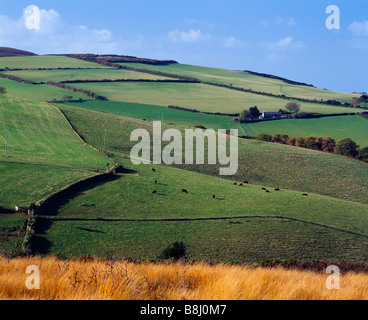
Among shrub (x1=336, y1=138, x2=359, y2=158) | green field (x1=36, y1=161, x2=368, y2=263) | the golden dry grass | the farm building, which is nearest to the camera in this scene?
the golden dry grass

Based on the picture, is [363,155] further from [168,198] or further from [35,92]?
[35,92]

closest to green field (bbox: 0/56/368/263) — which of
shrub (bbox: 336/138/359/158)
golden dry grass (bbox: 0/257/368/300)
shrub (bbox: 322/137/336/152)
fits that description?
shrub (bbox: 336/138/359/158)

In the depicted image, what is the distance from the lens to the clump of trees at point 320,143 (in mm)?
103500

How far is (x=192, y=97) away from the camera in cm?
16038

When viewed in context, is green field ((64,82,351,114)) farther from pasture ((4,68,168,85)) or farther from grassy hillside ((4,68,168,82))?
grassy hillside ((4,68,168,82))

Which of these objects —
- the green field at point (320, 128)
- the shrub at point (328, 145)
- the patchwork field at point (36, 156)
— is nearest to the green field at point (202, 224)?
the patchwork field at point (36, 156)

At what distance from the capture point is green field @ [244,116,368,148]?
404 feet

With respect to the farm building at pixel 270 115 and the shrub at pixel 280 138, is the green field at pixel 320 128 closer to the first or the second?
the shrub at pixel 280 138

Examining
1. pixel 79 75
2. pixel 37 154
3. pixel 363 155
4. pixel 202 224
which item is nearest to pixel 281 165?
pixel 363 155

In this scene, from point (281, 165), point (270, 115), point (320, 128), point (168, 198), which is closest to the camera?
point (168, 198)

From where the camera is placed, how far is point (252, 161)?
281 feet

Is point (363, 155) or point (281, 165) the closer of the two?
point (281, 165)

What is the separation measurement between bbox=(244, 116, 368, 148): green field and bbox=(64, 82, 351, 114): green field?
1106 cm

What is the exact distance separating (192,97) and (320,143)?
62046 mm
